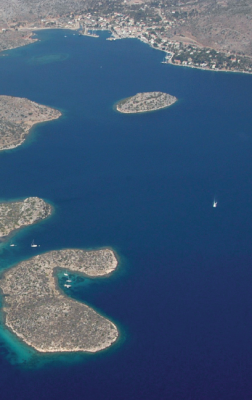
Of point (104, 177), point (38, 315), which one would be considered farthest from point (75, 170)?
point (38, 315)

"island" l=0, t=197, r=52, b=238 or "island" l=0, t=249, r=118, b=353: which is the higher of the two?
"island" l=0, t=197, r=52, b=238

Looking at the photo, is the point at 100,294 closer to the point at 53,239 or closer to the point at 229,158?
the point at 53,239

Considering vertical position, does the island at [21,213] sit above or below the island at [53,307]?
above

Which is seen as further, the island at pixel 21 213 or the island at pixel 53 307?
the island at pixel 21 213

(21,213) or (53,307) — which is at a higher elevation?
(21,213)

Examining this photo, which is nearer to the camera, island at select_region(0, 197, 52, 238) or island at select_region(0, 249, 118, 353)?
island at select_region(0, 249, 118, 353)
